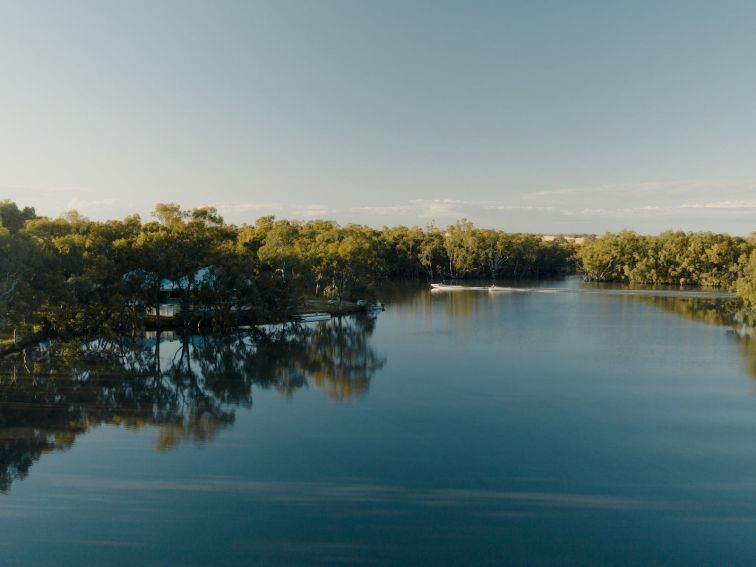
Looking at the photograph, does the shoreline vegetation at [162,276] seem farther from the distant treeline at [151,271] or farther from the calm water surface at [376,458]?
the calm water surface at [376,458]

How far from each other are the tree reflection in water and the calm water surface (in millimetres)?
126

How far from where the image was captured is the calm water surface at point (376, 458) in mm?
11750

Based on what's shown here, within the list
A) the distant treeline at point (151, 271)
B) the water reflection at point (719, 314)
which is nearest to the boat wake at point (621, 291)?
the water reflection at point (719, 314)

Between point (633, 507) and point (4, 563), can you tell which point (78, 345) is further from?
point (633, 507)

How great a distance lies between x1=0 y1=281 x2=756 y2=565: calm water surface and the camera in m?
11.8

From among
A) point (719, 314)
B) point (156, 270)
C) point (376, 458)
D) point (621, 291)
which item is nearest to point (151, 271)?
point (156, 270)

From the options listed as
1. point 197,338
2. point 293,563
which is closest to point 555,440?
point 293,563

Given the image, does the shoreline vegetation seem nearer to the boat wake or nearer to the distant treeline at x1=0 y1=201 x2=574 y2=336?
the distant treeline at x1=0 y1=201 x2=574 y2=336

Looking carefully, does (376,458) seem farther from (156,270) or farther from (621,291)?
(621,291)

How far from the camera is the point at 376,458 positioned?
1612 cm

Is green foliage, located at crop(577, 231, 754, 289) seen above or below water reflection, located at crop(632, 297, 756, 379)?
above

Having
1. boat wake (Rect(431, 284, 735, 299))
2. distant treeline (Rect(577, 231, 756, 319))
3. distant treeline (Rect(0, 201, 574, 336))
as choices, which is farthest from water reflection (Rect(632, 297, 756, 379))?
distant treeline (Rect(0, 201, 574, 336))

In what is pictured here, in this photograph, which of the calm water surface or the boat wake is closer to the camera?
the calm water surface

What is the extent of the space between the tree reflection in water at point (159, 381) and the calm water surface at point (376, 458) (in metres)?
0.13
